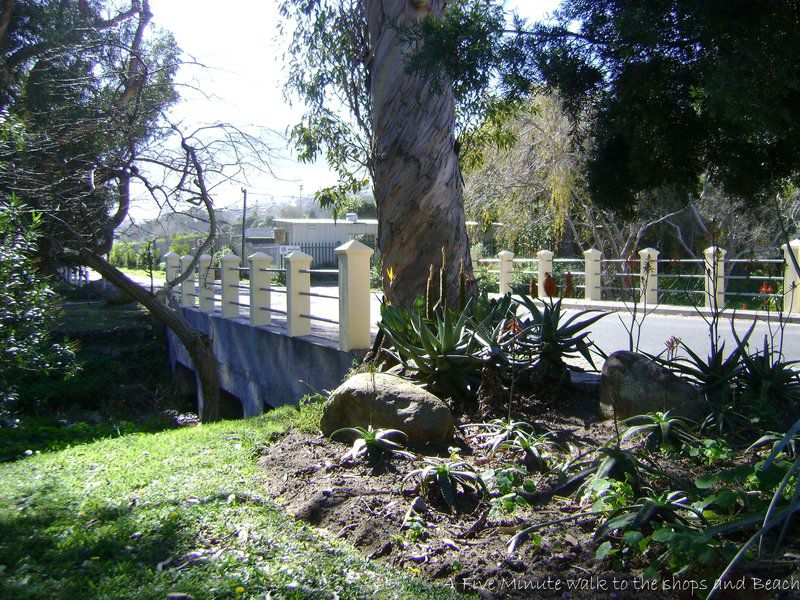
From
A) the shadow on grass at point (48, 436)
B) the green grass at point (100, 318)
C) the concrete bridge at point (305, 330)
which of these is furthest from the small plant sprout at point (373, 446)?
the green grass at point (100, 318)

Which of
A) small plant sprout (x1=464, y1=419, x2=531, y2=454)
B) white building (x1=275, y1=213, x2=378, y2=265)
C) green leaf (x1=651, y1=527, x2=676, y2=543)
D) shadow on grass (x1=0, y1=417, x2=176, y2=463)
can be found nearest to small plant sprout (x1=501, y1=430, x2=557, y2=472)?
small plant sprout (x1=464, y1=419, x2=531, y2=454)

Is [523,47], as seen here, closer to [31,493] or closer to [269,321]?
[31,493]

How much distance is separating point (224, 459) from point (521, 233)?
20.1 meters

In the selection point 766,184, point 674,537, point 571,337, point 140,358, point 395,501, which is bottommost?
point 140,358

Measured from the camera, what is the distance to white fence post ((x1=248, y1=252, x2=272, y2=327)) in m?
12.3

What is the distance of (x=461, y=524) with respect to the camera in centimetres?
411

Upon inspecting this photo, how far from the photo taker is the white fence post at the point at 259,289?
12281 millimetres

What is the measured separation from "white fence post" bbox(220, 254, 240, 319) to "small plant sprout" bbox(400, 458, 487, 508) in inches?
406

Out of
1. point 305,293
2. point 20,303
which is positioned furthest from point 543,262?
point 20,303

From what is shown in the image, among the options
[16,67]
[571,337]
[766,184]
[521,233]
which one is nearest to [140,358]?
[16,67]

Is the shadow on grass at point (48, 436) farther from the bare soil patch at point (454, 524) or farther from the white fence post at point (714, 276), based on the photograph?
the white fence post at point (714, 276)

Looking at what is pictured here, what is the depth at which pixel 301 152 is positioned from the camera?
14234 mm

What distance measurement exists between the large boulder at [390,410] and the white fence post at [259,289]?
21.9ft

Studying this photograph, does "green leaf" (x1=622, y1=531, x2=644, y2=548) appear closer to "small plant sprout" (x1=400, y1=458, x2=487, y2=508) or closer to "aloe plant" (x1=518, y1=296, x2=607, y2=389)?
"small plant sprout" (x1=400, y1=458, x2=487, y2=508)
